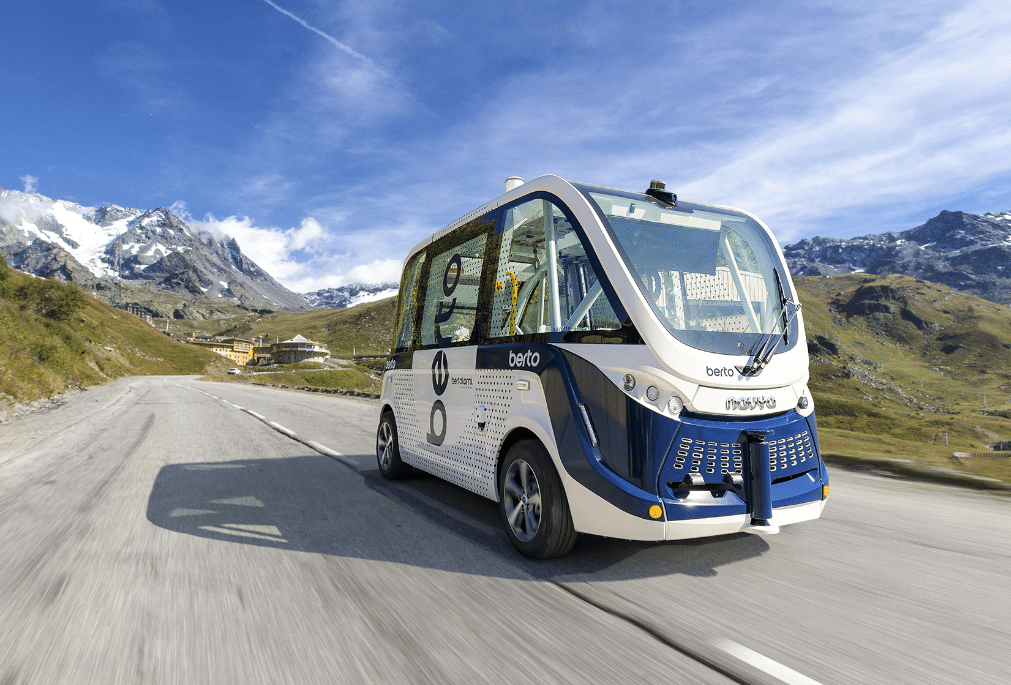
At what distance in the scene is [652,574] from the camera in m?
3.86

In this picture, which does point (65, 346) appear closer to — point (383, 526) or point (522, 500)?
point (383, 526)

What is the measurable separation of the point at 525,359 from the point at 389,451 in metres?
3.33

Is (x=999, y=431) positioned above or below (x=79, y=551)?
below

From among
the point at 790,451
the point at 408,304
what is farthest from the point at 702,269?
the point at 408,304

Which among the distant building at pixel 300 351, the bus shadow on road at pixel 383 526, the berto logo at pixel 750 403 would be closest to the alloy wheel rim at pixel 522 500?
the bus shadow on road at pixel 383 526

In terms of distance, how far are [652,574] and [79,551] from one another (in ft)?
13.2

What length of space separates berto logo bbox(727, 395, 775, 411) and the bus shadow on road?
1.07m

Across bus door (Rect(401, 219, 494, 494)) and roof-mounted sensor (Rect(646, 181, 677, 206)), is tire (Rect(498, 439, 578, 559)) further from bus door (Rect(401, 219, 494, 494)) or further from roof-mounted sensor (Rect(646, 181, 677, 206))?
roof-mounted sensor (Rect(646, 181, 677, 206))

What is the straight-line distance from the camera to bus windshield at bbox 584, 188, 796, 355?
3.91 metres

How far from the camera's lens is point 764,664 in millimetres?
2646

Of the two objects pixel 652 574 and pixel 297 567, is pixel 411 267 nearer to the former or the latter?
pixel 297 567

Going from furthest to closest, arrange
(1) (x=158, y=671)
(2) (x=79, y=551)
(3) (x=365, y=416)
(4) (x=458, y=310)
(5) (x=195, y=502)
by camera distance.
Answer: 1. (3) (x=365, y=416)
2. (5) (x=195, y=502)
3. (4) (x=458, y=310)
4. (2) (x=79, y=551)
5. (1) (x=158, y=671)

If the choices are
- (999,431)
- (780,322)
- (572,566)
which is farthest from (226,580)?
(999,431)

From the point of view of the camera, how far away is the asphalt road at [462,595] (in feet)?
8.86
